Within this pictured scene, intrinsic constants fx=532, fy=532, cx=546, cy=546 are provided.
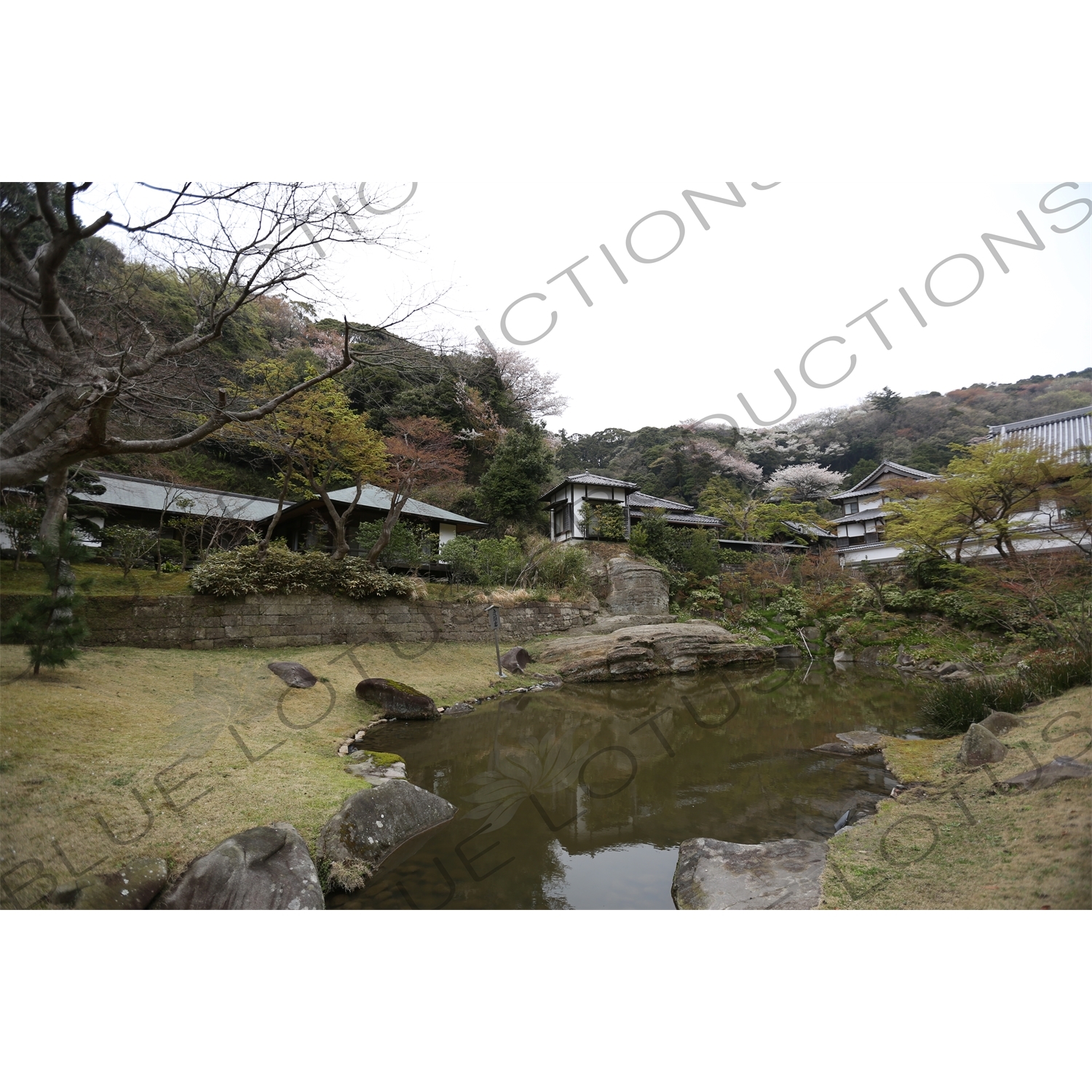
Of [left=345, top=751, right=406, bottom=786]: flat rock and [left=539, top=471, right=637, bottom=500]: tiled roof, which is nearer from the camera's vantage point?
[left=345, top=751, right=406, bottom=786]: flat rock

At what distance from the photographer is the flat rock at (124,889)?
7.63ft

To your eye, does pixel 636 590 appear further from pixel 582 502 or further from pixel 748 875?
pixel 748 875

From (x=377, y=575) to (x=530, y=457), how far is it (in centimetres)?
660

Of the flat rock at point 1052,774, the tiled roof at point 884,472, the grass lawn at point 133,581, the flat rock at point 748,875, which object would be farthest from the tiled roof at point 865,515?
the grass lawn at point 133,581

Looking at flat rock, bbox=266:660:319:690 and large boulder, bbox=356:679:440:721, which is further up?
flat rock, bbox=266:660:319:690

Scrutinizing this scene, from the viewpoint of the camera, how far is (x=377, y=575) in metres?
9.17

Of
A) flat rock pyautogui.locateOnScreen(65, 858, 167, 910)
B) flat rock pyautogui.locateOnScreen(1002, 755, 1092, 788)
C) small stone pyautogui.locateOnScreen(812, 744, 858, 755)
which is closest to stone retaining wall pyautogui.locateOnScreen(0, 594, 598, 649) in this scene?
flat rock pyautogui.locateOnScreen(65, 858, 167, 910)

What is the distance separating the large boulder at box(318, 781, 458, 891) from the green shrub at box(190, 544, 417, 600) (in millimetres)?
5584

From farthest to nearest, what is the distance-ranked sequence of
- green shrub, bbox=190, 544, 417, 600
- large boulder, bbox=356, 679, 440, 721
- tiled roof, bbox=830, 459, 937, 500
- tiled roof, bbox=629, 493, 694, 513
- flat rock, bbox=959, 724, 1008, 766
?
tiled roof, bbox=629, 493, 694, 513 → green shrub, bbox=190, 544, 417, 600 → large boulder, bbox=356, 679, 440, 721 → tiled roof, bbox=830, 459, 937, 500 → flat rock, bbox=959, 724, 1008, 766

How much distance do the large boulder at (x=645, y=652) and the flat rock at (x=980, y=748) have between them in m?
6.38

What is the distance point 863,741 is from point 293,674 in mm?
6472

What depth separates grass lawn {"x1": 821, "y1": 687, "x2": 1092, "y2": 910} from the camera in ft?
6.73

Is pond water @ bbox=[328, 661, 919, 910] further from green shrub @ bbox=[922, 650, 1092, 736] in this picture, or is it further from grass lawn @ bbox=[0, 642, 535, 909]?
grass lawn @ bbox=[0, 642, 535, 909]

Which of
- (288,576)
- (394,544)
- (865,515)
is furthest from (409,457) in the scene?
(865,515)
